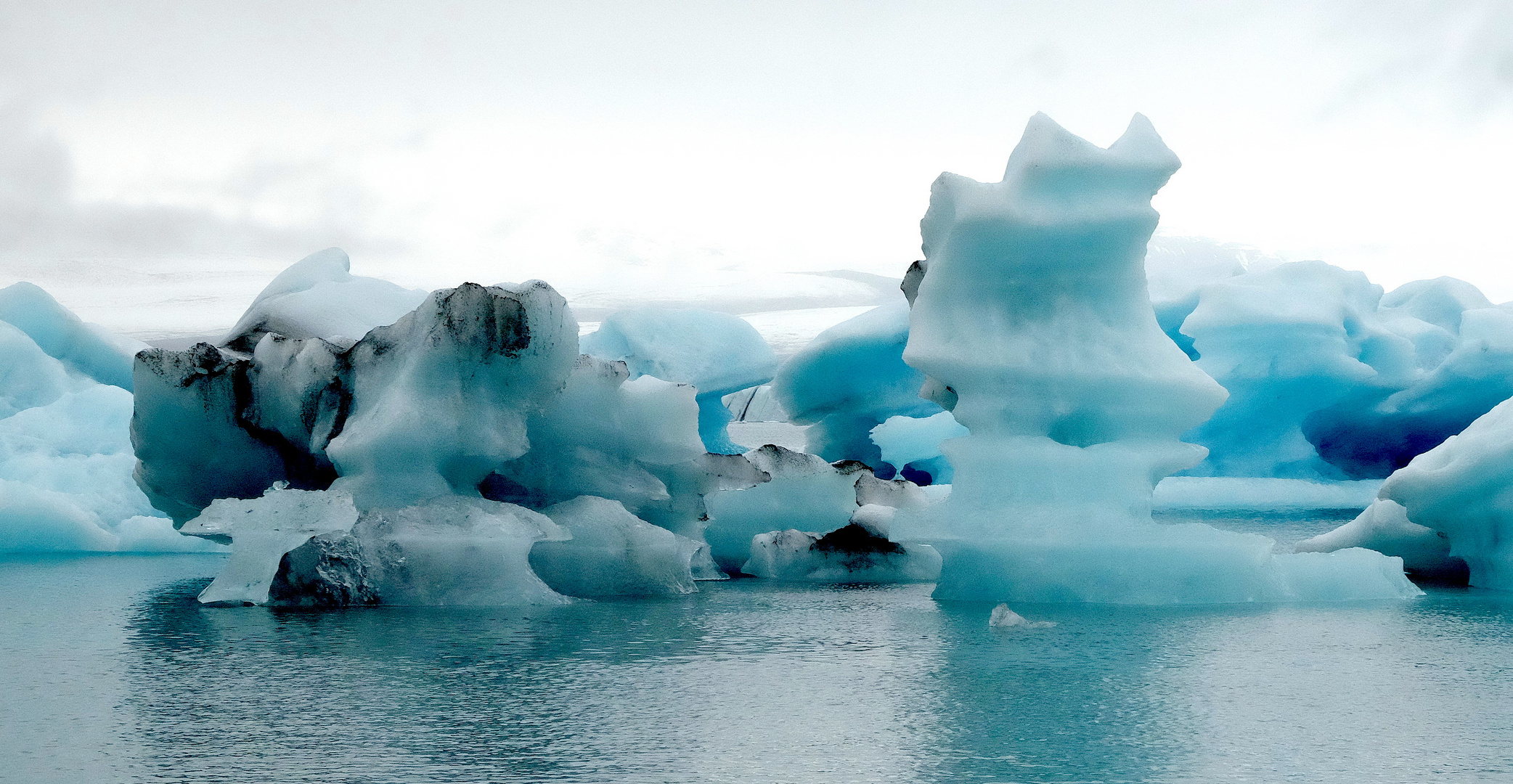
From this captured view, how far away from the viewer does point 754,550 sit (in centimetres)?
719

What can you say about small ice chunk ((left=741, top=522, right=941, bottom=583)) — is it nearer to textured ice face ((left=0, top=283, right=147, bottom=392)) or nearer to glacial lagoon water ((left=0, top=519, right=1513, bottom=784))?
glacial lagoon water ((left=0, top=519, right=1513, bottom=784))

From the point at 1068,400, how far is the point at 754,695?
9.53 feet

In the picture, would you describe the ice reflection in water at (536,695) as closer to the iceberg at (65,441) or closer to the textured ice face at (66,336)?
the iceberg at (65,441)

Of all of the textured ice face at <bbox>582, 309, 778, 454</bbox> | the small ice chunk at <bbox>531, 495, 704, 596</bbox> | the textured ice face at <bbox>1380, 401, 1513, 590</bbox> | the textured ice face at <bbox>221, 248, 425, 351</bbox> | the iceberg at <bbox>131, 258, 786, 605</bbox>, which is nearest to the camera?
the iceberg at <bbox>131, 258, 786, 605</bbox>

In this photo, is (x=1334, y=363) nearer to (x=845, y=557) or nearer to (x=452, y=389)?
(x=845, y=557)

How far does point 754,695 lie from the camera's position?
324cm

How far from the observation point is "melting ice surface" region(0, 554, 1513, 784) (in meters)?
2.48

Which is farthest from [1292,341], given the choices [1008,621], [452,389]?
[452,389]

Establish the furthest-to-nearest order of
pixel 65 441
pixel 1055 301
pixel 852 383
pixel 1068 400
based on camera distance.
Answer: pixel 852 383, pixel 65 441, pixel 1055 301, pixel 1068 400

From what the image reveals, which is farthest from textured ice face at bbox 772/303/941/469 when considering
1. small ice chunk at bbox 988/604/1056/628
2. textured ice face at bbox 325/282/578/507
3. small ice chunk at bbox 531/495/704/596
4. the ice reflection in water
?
the ice reflection in water

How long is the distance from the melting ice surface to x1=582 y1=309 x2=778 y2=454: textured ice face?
7.45m

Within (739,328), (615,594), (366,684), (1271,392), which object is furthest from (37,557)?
(1271,392)

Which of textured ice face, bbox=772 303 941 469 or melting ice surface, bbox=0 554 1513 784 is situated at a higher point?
textured ice face, bbox=772 303 941 469

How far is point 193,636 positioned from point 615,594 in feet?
6.32
